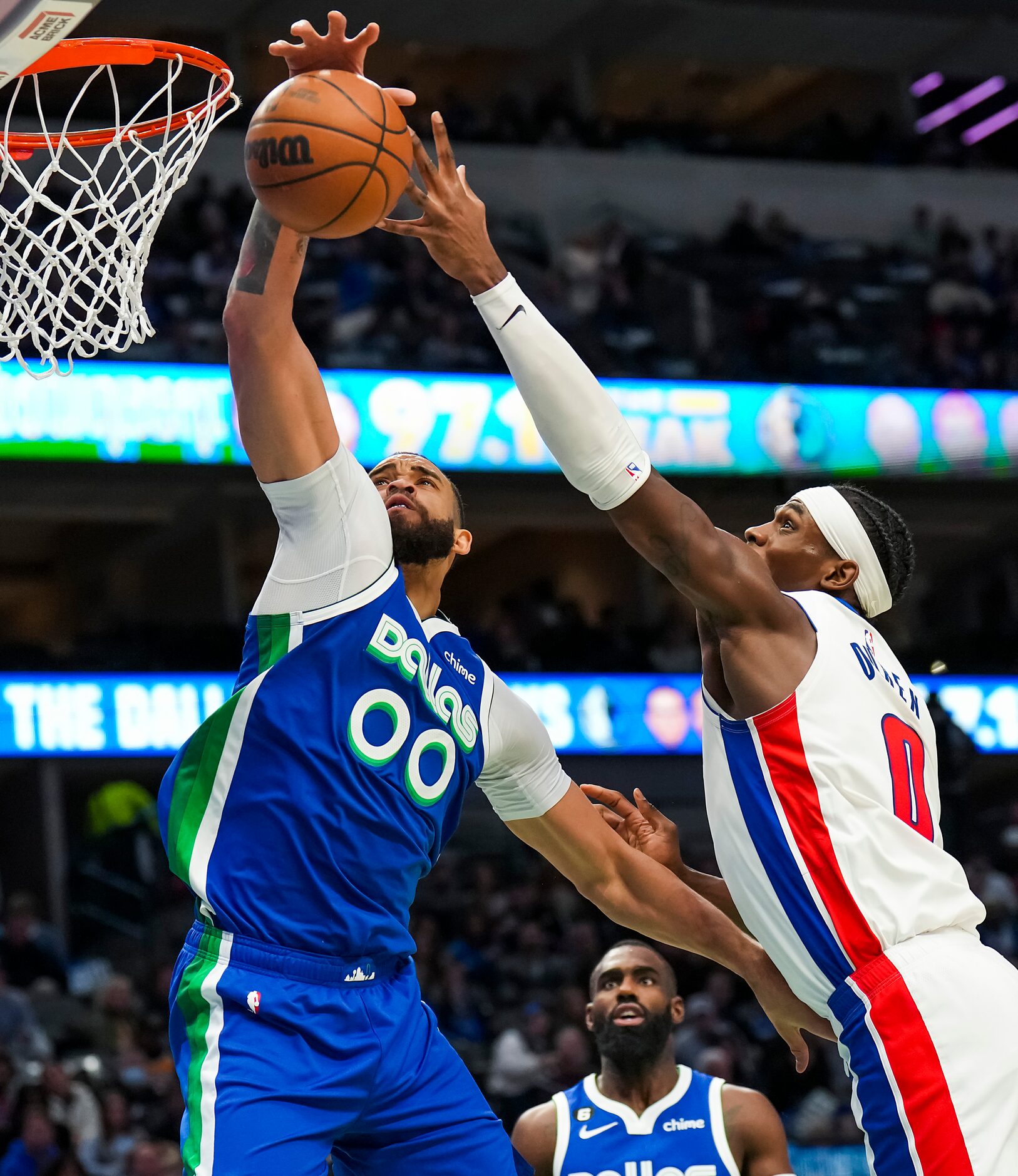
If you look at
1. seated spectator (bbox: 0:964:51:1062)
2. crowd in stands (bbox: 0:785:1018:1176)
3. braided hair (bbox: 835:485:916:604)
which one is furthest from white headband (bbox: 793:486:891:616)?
seated spectator (bbox: 0:964:51:1062)

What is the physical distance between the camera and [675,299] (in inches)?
713

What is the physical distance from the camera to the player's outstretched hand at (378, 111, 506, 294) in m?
3.69

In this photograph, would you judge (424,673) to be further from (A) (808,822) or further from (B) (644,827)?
(B) (644,827)

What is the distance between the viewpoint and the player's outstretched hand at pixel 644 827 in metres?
4.54

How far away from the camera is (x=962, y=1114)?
3.44m

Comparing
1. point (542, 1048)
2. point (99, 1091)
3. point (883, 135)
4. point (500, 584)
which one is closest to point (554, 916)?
point (542, 1048)

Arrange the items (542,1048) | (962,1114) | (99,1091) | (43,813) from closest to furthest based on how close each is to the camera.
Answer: (962,1114)
(99,1091)
(542,1048)
(43,813)

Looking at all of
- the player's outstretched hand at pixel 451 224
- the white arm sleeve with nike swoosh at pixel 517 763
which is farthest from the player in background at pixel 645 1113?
the player's outstretched hand at pixel 451 224

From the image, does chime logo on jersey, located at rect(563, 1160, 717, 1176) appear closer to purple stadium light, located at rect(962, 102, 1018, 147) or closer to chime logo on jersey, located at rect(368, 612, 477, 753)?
chime logo on jersey, located at rect(368, 612, 477, 753)

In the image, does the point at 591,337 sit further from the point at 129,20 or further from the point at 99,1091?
the point at 99,1091

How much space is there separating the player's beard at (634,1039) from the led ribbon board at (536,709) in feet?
24.9

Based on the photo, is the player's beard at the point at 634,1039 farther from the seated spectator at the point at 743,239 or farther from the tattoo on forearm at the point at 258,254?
the seated spectator at the point at 743,239

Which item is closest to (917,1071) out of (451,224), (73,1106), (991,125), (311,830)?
A: (311,830)

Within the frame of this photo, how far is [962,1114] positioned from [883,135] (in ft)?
62.8
